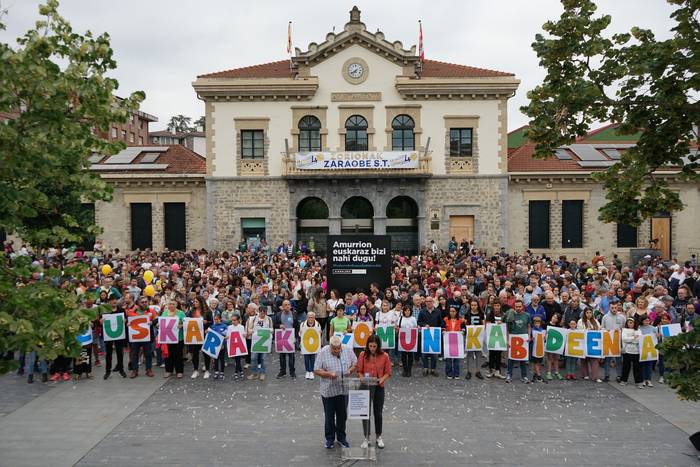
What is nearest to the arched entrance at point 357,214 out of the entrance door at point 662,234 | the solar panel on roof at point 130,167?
the solar panel on roof at point 130,167

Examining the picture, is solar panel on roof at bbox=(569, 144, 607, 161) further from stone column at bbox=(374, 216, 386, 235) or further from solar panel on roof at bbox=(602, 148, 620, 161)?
stone column at bbox=(374, 216, 386, 235)

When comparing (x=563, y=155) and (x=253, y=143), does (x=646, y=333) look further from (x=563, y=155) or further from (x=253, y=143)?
(x=253, y=143)

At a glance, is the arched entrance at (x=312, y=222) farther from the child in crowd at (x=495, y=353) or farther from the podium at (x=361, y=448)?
the podium at (x=361, y=448)

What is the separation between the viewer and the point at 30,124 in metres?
6.43

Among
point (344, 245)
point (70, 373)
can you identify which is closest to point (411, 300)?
point (344, 245)

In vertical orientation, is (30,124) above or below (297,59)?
below

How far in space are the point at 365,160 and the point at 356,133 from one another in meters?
1.83

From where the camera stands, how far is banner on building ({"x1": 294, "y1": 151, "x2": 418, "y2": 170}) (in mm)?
31953

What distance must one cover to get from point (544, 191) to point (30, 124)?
3066 cm

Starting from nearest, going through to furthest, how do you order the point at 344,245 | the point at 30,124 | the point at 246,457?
the point at 30,124, the point at 246,457, the point at 344,245

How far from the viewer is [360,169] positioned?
3212 centimetres

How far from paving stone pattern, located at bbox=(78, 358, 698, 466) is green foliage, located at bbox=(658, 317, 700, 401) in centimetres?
232

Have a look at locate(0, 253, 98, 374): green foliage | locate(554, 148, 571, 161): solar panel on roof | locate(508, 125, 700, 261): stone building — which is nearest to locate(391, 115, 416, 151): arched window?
locate(508, 125, 700, 261): stone building

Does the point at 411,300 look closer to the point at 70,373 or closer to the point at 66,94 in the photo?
the point at 70,373
